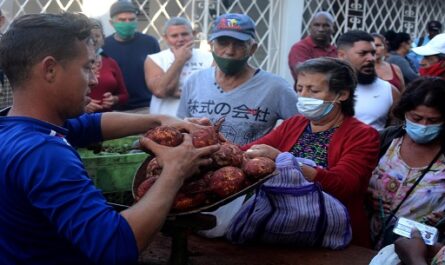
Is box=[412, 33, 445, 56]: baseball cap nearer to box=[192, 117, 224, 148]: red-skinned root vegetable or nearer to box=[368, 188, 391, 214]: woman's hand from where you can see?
box=[368, 188, 391, 214]: woman's hand

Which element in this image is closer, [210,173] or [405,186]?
[210,173]

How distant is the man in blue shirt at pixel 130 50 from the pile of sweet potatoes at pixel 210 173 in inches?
128

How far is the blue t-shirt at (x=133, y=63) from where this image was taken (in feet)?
18.4

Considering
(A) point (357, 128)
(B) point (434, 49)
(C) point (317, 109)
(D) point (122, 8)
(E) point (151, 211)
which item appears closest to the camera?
(E) point (151, 211)

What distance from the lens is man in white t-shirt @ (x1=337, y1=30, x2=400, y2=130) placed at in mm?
4621

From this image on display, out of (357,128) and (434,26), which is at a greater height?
(357,128)

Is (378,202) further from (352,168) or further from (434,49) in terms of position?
(434,49)

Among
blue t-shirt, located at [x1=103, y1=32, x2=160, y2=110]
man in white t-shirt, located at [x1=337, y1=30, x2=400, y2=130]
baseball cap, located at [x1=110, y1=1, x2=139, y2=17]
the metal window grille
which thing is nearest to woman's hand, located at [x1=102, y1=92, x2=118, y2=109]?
blue t-shirt, located at [x1=103, y1=32, x2=160, y2=110]

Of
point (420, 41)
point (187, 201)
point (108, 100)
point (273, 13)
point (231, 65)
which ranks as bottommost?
point (420, 41)

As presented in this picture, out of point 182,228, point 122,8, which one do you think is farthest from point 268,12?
point 182,228

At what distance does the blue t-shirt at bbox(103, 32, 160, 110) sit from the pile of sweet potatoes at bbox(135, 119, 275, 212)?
10.8 feet

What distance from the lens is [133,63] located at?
5664mm

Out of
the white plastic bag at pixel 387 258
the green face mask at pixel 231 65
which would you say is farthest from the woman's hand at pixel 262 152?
the green face mask at pixel 231 65

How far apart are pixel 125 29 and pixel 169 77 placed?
3.38 ft
